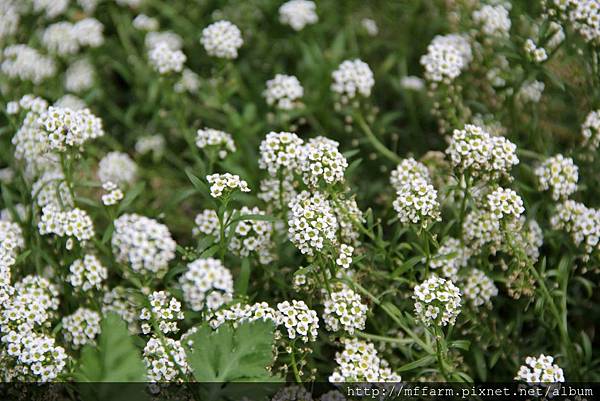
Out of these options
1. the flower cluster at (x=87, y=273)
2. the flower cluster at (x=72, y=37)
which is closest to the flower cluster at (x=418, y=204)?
the flower cluster at (x=87, y=273)

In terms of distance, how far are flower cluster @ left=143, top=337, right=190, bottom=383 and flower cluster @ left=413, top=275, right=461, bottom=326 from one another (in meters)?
1.14

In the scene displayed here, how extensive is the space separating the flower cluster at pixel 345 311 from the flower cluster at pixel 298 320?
0.46 ft

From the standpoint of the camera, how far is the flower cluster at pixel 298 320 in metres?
3.20

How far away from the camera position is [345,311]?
3312 millimetres

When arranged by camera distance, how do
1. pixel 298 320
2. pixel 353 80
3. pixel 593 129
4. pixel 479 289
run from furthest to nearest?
pixel 353 80
pixel 593 129
pixel 479 289
pixel 298 320

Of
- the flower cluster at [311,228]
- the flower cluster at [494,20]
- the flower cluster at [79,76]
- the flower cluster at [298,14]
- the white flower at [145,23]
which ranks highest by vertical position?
the flower cluster at [494,20]

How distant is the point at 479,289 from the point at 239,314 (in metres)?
1.40

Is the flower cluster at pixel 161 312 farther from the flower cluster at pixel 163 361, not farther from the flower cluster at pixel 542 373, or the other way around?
the flower cluster at pixel 542 373

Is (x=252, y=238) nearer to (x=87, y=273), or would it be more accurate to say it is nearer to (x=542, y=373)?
(x=87, y=273)

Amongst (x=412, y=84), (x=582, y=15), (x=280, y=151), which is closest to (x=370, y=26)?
(x=412, y=84)

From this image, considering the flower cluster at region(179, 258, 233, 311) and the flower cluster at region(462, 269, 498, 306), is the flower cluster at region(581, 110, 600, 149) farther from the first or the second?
the flower cluster at region(179, 258, 233, 311)

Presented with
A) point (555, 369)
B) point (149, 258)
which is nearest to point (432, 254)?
point (555, 369)

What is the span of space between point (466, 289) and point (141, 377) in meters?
1.86

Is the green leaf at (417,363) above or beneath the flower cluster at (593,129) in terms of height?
beneath
